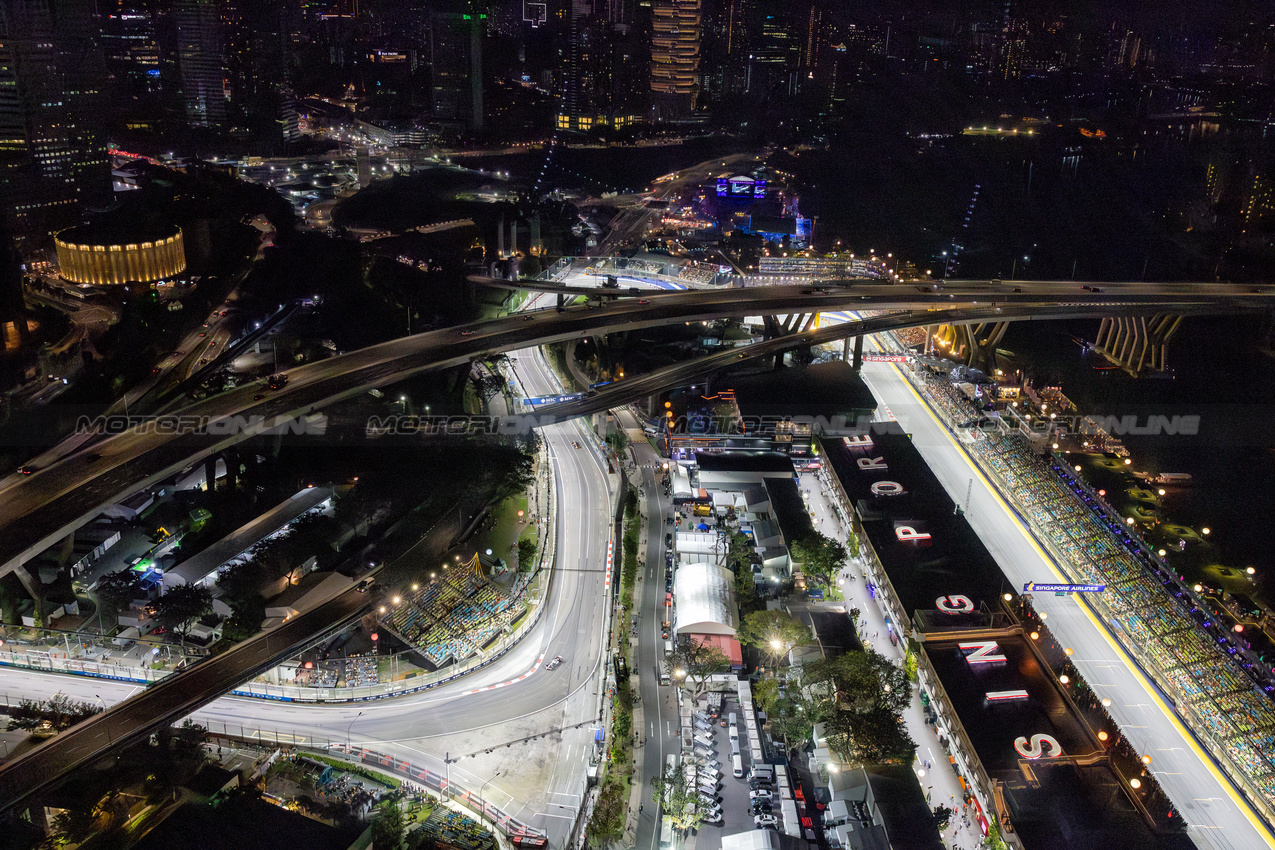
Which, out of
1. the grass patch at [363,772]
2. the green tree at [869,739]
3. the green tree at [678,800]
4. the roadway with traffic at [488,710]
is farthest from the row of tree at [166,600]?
the green tree at [869,739]

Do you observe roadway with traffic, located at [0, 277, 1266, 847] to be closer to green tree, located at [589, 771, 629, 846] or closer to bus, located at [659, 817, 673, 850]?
green tree, located at [589, 771, 629, 846]

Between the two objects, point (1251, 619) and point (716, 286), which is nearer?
point (1251, 619)

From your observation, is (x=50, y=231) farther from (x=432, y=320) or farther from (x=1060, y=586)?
(x=1060, y=586)

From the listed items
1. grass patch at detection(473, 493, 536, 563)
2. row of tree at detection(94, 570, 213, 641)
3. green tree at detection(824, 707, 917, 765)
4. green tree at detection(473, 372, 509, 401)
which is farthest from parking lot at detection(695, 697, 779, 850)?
green tree at detection(473, 372, 509, 401)

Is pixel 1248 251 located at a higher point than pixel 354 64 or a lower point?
lower

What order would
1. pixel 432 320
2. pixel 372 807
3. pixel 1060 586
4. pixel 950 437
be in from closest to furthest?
1. pixel 372 807
2. pixel 1060 586
3. pixel 950 437
4. pixel 432 320

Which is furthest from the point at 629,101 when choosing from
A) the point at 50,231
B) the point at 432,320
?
the point at 50,231
